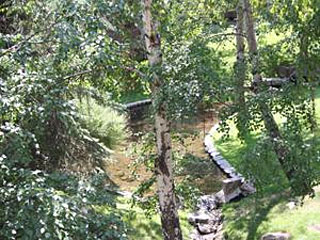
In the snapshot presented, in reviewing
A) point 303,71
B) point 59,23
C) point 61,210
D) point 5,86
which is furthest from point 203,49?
point 61,210

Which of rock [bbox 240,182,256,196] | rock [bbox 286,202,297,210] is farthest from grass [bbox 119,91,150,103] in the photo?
rock [bbox 286,202,297,210]

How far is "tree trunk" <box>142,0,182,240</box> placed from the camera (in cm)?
445

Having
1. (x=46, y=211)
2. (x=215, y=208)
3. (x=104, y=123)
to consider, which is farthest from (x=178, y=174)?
(x=46, y=211)

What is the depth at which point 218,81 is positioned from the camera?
4.15 metres

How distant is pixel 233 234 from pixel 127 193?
2176 mm

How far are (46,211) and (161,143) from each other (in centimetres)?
217

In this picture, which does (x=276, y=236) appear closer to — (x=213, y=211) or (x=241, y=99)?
(x=213, y=211)

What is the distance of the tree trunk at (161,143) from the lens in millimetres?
4445

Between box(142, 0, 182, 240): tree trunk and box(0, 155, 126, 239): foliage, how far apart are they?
1390 mm

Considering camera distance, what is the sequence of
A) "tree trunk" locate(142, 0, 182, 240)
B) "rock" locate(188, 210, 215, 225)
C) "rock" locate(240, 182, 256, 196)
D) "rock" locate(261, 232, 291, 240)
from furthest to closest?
"rock" locate(240, 182, 256, 196)
"rock" locate(188, 210, 215, 225)
"rock" locate(261, 232, 291, 240)
"tree trunk" locate(142, 0, 182, 240)

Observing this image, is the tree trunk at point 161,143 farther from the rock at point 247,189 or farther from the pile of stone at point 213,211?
the rock at point 247,189

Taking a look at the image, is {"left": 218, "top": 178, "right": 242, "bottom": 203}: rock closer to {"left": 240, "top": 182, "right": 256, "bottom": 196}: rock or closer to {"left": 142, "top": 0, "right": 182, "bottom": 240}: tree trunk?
{"left": 240, "top": 182, "right": 256, "bottom": 196}: rock

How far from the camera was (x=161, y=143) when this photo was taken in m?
4.77

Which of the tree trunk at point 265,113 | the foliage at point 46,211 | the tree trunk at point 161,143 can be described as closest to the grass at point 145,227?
the tree trunk at point 161,143
